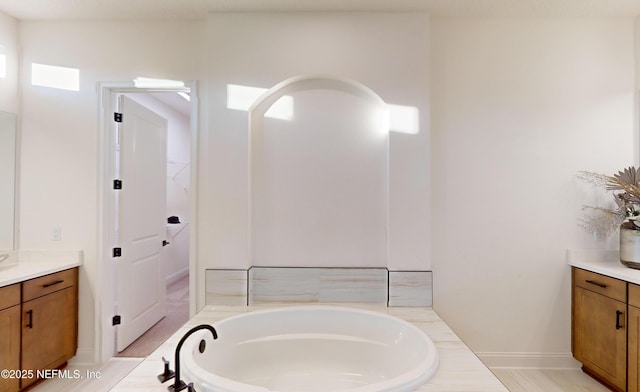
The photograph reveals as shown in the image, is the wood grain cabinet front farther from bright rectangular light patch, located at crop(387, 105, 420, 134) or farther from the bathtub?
bright rectangular light patch, located at crop(387, 105, 420, 134)

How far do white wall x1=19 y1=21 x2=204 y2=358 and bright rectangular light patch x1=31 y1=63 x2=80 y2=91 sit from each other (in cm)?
4

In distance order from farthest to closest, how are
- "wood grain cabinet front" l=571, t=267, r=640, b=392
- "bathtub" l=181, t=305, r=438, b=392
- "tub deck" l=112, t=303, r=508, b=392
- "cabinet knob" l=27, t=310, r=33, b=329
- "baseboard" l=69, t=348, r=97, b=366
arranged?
"baseboard" l=69, t=348, r=97, b=366, "cabinet knob" l=27, t=310, r=33, b=329, "wood grain cabinet front" l=571, t=267, r=640, b=392, "bathtub" l=181, t=305, r=438, b=392, "tub deck" l=112, t=303, r=508, b=392

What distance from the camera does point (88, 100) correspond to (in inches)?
94.7

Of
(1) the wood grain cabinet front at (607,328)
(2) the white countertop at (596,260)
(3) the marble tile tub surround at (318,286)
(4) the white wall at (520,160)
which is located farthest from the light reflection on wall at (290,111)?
(1) the wood grain cabinet front at (607,328)

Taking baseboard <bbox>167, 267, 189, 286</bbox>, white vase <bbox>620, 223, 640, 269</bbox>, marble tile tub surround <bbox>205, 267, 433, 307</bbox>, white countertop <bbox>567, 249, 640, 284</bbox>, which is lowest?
baseboard <bbox>167, 267, 189, 286</bbox>

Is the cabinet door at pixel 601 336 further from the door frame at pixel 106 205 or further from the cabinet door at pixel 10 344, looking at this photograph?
the cabinet door at pixel 10 344

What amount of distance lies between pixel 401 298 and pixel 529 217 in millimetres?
1142

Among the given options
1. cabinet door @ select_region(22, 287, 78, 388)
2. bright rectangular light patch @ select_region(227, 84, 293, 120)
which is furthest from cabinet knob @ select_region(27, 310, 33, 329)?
bright rectangular light patch @ select_region(227, 84, 293, 120)

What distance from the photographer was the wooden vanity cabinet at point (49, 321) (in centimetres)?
199

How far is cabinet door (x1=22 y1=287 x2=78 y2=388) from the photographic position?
1986mm

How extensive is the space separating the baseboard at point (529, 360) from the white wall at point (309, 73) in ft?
3.24

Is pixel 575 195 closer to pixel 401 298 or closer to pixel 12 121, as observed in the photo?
pixel 401 298

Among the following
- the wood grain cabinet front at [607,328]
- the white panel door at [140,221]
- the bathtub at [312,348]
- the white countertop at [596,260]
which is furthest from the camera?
the white panel door at [140,221]

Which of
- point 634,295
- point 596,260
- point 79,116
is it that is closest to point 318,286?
point 634,295
